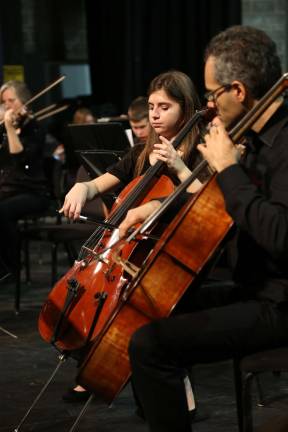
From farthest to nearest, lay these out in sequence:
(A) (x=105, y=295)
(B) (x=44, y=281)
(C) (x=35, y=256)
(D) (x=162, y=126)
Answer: (C) (x=35, y=256) < (B) (x=44, y=281) < (D) (x=162, y=126) < (A) (x=105, y=295)

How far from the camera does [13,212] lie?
17.1ft

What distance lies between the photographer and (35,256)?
21.6ft

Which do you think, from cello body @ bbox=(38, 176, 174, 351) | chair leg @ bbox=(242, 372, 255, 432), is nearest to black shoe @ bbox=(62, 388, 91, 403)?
cello body @ bbox=(38, 176, 174, 351)

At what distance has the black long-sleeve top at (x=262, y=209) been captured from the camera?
207cm

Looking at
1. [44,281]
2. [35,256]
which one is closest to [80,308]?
[44,281]

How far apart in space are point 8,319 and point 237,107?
8.90ft

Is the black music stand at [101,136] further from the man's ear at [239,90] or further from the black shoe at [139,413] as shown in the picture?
the man's ear at [239,90]

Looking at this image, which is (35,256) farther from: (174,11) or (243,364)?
(243,364)

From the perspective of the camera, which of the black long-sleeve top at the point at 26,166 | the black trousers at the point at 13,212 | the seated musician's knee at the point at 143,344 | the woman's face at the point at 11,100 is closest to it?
the seated musician's knee at the point at 143,344

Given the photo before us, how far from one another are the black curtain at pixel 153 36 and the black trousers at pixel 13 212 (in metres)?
2.70

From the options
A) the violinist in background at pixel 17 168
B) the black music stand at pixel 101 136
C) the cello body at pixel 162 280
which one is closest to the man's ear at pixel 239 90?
the cello body at pixel 162 280

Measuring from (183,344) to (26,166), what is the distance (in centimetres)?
346

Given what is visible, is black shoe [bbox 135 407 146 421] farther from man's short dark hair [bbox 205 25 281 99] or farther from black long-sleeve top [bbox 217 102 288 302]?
man's short dark hair [bbox 205 25 281 99]

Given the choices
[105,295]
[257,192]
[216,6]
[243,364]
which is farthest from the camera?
[216,6]
